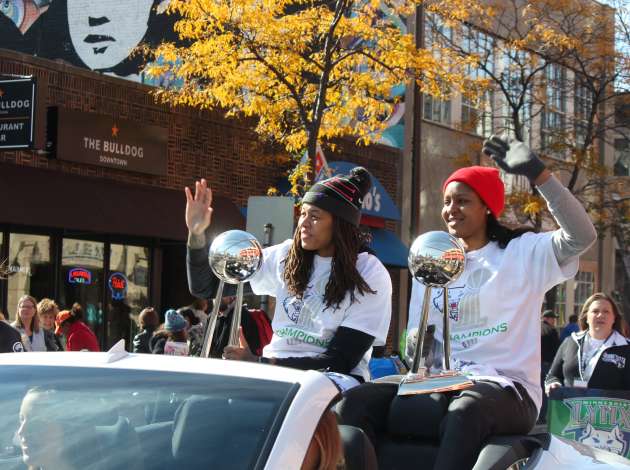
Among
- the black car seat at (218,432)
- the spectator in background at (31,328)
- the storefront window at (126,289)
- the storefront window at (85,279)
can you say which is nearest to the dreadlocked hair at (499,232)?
the black car seat at (218,432)

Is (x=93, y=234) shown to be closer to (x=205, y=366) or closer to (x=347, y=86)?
(x=347, y=86)

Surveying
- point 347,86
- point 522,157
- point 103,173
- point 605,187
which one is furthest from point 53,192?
point 605,187

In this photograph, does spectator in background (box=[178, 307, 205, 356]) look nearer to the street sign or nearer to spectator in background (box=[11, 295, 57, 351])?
spectator in background (box=[11, 295, 57, 351])

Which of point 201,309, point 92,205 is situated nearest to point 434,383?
point 201,309

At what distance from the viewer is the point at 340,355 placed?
5176 millimetres

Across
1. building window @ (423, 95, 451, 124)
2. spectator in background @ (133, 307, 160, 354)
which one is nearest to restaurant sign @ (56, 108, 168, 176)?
spectator in background @ (133, 307, 160, 354)

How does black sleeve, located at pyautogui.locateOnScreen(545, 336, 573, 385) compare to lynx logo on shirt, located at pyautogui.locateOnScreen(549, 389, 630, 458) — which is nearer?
lynx logo on shirt, located at pyautogui.locateOnScreen(549, 389, 630, 458)

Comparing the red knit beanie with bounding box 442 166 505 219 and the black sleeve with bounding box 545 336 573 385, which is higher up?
the red knit beanie with bounding box 442 166 505 219

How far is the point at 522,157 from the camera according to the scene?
4.82 metres

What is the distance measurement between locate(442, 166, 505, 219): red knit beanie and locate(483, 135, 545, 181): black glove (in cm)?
36

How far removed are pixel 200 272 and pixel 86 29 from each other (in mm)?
21994

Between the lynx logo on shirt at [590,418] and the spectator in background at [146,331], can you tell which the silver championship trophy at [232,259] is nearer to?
the lynx logo on shirt at [590,418]

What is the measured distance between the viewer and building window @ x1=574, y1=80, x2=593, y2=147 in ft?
94.1

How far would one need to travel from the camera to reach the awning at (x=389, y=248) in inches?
962
